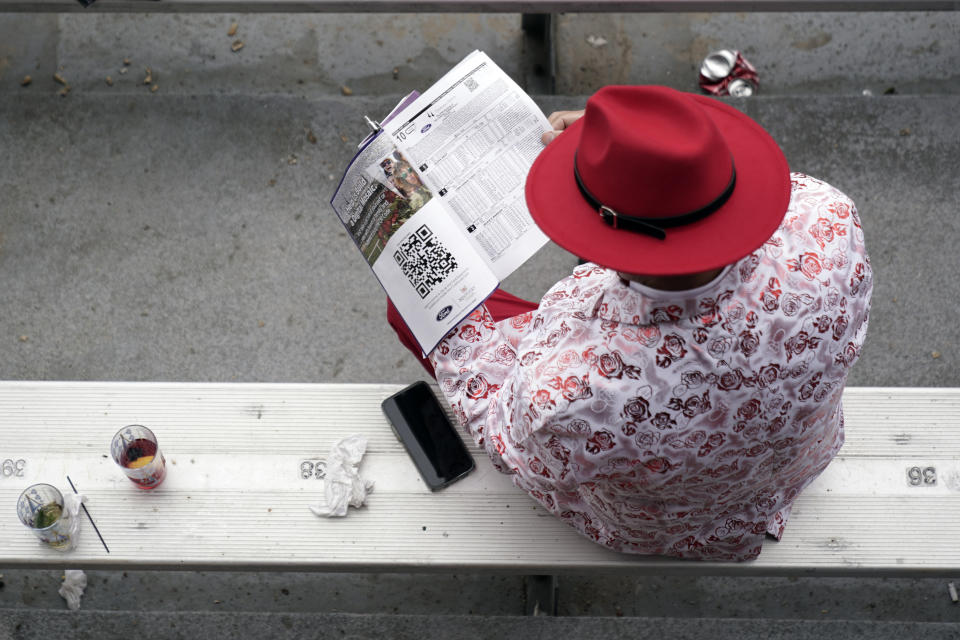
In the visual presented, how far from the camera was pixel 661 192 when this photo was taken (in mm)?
1197

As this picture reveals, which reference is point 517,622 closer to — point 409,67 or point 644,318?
point 644,318

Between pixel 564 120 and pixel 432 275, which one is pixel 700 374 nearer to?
pixel 432 275

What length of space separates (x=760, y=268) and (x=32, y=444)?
1596 millimetres

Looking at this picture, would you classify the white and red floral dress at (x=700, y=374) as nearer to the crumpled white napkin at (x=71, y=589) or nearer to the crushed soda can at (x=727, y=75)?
the crumpled white napkin at (x=71, y=589)

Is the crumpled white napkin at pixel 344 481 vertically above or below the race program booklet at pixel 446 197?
below

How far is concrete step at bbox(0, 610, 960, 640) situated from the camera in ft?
7.30

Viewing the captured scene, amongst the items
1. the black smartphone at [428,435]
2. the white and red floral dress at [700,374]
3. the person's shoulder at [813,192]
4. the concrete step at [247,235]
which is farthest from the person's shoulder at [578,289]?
the concrete step at [247,235]

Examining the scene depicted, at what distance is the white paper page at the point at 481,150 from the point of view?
191 centimetres

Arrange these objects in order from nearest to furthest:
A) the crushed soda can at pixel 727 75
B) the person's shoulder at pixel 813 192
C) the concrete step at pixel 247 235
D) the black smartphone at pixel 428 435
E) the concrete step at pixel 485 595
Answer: the person's shoulder at pixel 813 192 → the black smartphone at pixel 428 435 → the concrete step at pixel 485 595 → the concrete step at pixel 247 235 → the crushed soda can at pixel 727 75

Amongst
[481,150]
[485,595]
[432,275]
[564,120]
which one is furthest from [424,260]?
Result: [485,595]

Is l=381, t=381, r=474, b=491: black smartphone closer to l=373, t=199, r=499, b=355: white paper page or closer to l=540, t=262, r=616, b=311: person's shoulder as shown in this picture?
l=373, t=199, r=499, b=355: white paper page

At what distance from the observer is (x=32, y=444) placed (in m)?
1.98

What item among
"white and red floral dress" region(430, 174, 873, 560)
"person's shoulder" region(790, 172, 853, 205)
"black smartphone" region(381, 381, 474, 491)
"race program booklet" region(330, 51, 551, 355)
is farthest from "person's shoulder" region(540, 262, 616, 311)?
"black smartphone" region(381, 381, 474, 491)

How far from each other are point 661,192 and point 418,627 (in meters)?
1.48
